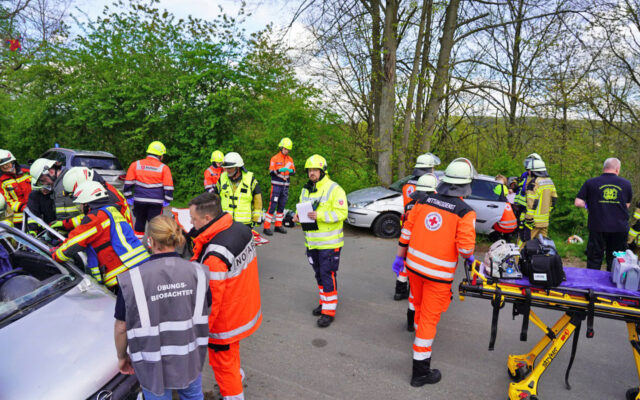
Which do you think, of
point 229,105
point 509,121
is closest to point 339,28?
point 229,105

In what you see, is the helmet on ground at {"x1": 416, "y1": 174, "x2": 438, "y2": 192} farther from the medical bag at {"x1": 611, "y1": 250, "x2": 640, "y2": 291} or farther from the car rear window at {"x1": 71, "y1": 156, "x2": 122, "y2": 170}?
the car rear window at {"x1": 71, "y1": 156, "x2": 122, "y2": 170}

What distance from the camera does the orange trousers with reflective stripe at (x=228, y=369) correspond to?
2627 millimetres

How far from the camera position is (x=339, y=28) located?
33.0 feet

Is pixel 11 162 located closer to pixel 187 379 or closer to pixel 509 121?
pixel 187 379

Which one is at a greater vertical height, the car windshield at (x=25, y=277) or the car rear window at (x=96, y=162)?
the car rear window at (x=96, y=162)

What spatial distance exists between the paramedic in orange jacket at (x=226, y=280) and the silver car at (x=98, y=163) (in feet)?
27.1

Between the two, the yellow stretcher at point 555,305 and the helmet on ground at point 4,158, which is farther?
the helmet on ground at point 4,158

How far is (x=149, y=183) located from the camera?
6.19 metres

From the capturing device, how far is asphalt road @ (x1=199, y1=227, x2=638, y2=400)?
327cm

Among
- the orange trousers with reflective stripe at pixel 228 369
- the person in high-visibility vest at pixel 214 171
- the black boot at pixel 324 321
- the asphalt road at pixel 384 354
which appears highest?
the person in high-visibility vest at pixel 214 171

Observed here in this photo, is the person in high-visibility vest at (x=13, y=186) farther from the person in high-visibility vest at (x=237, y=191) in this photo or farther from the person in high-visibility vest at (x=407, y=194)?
the person in high-visibility vest at (x=407, y=194)

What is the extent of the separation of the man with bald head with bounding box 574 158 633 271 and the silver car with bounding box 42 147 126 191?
1002 cm

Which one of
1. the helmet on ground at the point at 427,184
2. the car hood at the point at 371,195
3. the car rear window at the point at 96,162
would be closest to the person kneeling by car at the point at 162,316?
the helmet on ground at the point at 427,184

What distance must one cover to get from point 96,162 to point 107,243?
25.1ft
